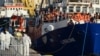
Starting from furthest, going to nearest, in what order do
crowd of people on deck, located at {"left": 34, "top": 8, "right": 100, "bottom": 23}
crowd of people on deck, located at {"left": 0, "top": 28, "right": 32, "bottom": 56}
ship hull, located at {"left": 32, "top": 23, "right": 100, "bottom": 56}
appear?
crowd of people on deck, located at {"left": 34, "top": 8, "right": 100, "bottom": 23} < ship hull, located at {"left": 32, "top": 23, "right": 100, "bottom": 56} < crowd of people on deck, located at {"left": 0, "top": 28, "right": 32, "bottom": 56}

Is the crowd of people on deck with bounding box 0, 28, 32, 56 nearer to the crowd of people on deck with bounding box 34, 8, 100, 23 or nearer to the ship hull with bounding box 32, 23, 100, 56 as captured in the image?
the ship hull with bounding box 32, 23, 100, 56

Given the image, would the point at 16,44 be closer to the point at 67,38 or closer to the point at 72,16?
the point at 67,38

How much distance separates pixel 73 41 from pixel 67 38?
412mm

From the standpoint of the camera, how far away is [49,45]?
27.8 meters

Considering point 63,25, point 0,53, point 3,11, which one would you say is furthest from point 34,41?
point 3,11

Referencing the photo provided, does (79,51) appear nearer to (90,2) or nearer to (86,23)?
(86,23)

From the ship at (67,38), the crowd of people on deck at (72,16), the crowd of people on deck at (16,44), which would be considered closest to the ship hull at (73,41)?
the ship at (67,38)

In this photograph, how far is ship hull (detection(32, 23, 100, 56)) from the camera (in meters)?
25.5

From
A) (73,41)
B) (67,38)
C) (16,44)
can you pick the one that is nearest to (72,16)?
(67,38)

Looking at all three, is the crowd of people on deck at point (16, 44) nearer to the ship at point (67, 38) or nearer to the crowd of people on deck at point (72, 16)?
the ship at point (67, 38)

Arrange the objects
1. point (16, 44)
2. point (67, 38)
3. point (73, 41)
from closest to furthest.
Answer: point (16, 44)
point (73, 41)
point (67, 38)

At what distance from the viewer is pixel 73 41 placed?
26.4 metres

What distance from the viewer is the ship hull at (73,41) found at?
25531mm

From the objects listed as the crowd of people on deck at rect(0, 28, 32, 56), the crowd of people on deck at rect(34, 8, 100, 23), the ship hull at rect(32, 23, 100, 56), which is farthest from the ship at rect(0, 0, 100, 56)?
the crowd of people on deck at rect(0, 28, 32, 56)
